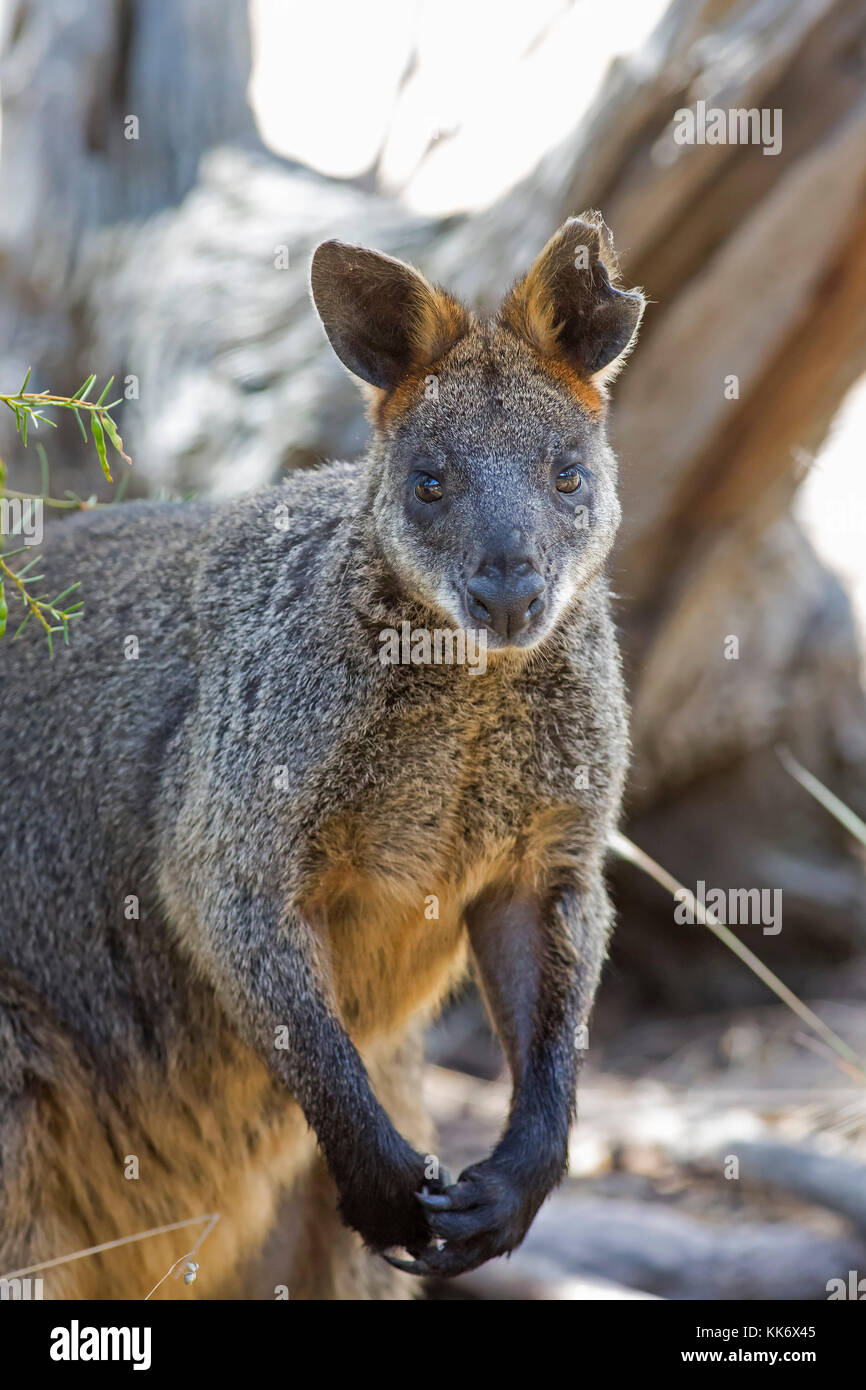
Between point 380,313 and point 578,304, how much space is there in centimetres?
61

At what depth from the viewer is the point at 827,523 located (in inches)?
408

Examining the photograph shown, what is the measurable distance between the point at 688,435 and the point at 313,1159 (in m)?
3.96

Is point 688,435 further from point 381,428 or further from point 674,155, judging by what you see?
point 381,428

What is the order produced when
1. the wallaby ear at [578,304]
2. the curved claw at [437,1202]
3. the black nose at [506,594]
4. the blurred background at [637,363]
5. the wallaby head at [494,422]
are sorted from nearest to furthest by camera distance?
the black nose at [506,594] → the wallaby head at [494,422] → the curved claw at [437,1202] → the wallaby ear at [578,304] → the blurred background at [637,363]

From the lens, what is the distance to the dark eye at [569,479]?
13.7ft

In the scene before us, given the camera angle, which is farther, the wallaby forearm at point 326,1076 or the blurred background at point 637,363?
the blurred background at point 637,363

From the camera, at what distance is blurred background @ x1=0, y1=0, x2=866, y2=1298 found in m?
6.41

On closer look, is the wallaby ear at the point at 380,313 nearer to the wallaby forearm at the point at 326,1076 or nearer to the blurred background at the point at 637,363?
the wallaby forearm at the point at 326,1076

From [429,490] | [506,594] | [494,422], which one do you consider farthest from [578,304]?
[506,594]

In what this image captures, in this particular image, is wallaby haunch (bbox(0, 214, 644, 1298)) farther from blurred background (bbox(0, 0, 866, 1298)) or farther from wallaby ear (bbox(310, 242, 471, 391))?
blurred background (bbox(0, 0, 866, 1298))

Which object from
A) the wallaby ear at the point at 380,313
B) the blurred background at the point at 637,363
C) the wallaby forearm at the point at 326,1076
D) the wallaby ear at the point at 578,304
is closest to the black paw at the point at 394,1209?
the wallaby forearm at the point at 326,1076

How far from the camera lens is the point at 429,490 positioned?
13.4 feet

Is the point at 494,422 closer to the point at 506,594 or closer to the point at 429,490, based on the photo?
the point at 429,490

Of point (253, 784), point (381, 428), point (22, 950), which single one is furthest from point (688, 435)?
point (22, 950)
